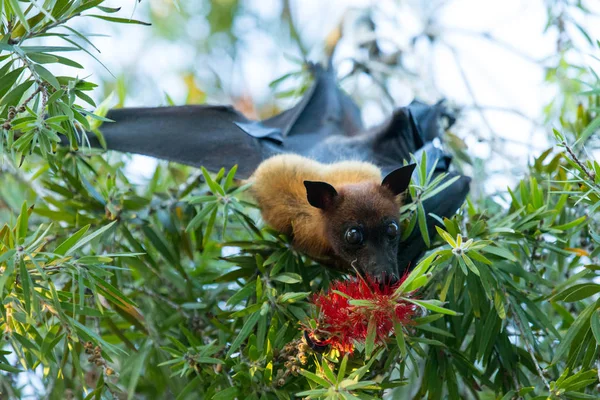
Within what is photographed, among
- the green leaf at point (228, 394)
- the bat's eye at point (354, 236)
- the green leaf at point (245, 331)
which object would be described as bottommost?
the green leaf at point (228, 394)

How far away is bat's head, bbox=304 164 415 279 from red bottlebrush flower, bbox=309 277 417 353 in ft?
1.73

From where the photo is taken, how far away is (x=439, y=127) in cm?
486

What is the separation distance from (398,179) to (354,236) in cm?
38

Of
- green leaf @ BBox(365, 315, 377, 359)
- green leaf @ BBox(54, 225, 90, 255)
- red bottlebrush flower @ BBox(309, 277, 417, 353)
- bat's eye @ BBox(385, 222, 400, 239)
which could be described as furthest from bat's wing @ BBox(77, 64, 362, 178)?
green leaf @ BBox(365, 315, 377, 359)

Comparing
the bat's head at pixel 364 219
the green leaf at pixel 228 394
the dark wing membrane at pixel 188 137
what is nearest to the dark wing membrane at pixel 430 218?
the bat's head at pixel 364 219

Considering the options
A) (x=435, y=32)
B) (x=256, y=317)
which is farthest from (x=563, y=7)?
(x=256, y=317)

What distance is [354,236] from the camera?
3441mm

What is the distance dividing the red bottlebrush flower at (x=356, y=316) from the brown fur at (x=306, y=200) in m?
0.83

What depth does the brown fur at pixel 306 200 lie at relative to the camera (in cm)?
356

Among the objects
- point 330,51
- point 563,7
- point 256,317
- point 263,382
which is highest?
point 563,7

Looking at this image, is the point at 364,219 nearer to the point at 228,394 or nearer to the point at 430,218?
the point at 430,218

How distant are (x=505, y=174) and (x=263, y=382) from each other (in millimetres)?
2575

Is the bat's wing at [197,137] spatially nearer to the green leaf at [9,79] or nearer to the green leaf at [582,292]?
the green leaf at [9,79]

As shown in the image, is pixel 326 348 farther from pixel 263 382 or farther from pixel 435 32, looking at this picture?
pixel 435 32
